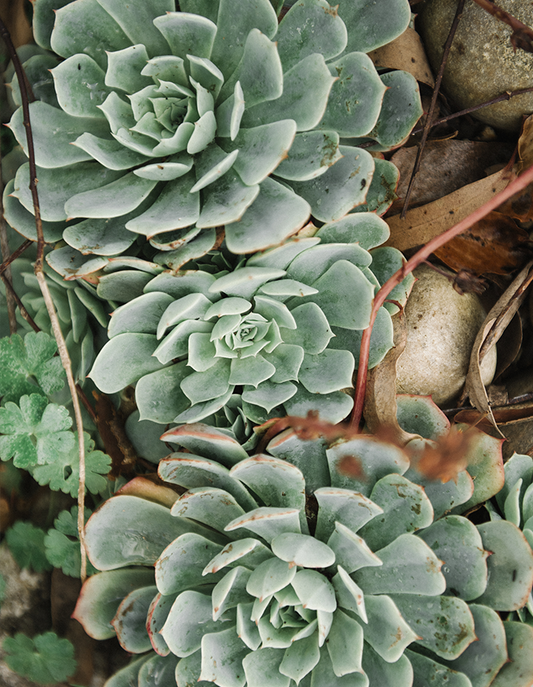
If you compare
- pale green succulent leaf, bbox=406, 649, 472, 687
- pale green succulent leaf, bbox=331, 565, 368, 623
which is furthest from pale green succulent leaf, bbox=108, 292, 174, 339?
pale green succulent leaf, bbox=406, 649, 472, 687

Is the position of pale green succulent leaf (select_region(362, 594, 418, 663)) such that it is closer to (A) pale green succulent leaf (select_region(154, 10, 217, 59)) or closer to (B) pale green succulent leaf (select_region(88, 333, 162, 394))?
(B) pale green succulent leaf (select_region(88, 333, 162, 394))

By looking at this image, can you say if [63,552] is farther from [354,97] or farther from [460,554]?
[354,97]

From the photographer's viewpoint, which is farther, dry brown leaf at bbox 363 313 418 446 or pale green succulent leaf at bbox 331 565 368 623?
dry brown leaf at bbox 363 313 418 446

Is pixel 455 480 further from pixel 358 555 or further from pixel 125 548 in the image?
pixel 125 548

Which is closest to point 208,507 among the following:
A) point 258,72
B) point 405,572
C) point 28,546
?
point 405,572

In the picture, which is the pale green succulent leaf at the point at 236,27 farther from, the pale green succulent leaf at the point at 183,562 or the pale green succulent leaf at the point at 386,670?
the pale green succulent leaf at the point at 386,670

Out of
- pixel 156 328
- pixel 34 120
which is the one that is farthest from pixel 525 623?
pixel 34 120
